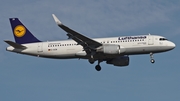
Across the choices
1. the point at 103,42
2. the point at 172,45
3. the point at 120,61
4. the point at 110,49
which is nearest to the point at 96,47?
the point at 103,42

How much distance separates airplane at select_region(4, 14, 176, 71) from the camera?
63.0 metres

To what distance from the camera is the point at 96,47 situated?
63875 millimetres

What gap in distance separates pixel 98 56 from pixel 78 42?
3824mm

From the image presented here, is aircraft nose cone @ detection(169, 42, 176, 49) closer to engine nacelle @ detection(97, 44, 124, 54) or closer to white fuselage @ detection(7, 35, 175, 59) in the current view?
white fuselage @ detection(7, 35, 175, 59)

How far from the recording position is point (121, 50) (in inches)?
2480

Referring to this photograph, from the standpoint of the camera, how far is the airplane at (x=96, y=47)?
63.0 metres

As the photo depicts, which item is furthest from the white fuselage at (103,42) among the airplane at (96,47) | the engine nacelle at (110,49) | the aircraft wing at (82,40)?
the aircraft wing at (82,40)

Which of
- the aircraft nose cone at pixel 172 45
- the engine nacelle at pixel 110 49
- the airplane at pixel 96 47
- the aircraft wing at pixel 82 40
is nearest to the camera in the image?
the aircraft wing at pixel 82 40

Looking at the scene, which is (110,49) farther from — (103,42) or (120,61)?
(120,61)

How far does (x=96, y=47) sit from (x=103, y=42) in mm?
1408

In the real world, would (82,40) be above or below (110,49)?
above

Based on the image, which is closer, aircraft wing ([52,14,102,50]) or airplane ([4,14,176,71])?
aircraft wing ([52,14,102,50])

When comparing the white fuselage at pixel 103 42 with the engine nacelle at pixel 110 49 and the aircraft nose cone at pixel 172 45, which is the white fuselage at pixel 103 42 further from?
the engine nacelle at pixel 110 49

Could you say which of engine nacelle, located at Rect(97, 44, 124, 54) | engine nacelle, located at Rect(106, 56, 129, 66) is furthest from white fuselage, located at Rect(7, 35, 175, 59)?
engine nacelle, located at Rect(106, 56, 129, 66)
